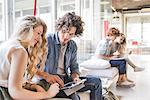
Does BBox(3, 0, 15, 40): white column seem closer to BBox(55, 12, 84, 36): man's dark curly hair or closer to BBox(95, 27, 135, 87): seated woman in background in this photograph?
BBox(55, 12, 84, 36): man's dark curly hair

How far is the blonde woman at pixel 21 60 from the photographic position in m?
1.54

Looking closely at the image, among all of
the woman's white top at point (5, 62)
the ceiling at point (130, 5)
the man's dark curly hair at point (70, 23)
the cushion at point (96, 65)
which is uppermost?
the ceiling at point (130, 5)

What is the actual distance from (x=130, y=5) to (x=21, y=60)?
12.7 m

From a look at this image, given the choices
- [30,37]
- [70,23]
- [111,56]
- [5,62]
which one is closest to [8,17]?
[70,23]

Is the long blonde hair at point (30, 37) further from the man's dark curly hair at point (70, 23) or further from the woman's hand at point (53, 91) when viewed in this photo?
the man's dark curly hair at point (70, 23)

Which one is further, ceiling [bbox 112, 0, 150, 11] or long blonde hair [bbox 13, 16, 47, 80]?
ceiling [bbox 112, 0, 150, 11]

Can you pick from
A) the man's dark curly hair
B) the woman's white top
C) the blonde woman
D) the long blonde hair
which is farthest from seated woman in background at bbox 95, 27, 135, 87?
the woman's white top

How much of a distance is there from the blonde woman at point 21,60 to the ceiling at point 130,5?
1046 centimetres

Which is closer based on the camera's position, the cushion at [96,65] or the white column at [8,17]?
the white column at [8,17]

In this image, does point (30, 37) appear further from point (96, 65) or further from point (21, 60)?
point (96, 65)

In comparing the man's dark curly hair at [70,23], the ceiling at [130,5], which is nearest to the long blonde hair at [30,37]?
the man's dark curly hair at [70,23]

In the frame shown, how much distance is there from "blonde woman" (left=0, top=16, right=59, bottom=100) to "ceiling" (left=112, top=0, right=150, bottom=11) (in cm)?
1046

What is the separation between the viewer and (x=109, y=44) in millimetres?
4805

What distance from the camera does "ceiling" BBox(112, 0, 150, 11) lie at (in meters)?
12.2
